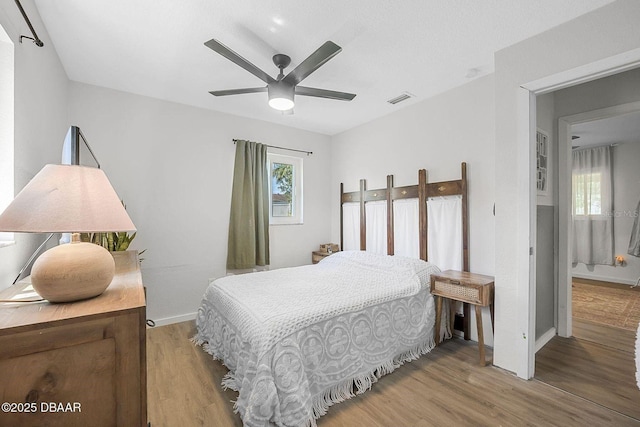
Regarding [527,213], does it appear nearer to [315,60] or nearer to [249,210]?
[315,60]

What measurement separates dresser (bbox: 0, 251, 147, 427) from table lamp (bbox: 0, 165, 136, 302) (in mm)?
66

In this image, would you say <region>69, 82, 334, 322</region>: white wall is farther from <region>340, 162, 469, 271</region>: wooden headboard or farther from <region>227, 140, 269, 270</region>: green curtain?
<region>340, 162, 469, 271</region>: wooden headboard

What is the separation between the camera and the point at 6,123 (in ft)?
4.65

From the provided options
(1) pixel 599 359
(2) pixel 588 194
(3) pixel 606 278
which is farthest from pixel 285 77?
(3) pixel 606 278

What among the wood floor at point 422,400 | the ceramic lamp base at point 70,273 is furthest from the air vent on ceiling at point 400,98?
the ceramic lamp base at point 70,273

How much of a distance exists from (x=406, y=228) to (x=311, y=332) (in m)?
2.01

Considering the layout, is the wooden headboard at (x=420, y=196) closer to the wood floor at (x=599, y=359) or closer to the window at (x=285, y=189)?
the window at (x=285, y=189)

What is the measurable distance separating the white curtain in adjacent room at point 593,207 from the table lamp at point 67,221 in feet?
23.6

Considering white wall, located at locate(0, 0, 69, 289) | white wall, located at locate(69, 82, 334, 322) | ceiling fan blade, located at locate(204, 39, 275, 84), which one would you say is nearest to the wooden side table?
ceiling fan blade, located at locate(204, 39, 275, 84)

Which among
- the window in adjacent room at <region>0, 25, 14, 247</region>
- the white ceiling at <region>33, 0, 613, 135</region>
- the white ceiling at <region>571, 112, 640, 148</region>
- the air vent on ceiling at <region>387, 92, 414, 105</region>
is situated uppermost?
the white ceiling at <region>33, 0, 613, 135</region>

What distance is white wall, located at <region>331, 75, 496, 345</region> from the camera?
8.64 ft

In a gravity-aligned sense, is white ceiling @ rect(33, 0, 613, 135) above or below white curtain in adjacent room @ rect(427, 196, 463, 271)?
above

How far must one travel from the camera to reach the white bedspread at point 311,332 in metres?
1.59

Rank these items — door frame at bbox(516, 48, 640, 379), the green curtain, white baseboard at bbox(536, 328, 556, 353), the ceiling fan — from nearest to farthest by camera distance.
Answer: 1. the ceiling fan
2. door frame at bbox(516, 48, 640, 379)
3. white baseboard at bbox(536, 328, 556, 353)
4. the green curtain
